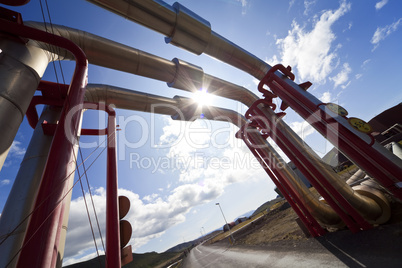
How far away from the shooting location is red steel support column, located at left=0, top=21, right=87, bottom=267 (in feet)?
4.55

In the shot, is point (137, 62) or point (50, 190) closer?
point (50, 190)

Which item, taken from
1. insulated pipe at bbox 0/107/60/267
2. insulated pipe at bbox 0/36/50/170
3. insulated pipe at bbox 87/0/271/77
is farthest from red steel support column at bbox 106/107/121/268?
insulated pipe at bbox 87/0/271/77

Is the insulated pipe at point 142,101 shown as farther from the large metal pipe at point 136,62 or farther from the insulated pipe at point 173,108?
the large metal pipe at point 136,62

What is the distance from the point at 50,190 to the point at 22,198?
91.2 inches

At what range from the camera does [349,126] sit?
15.3ft

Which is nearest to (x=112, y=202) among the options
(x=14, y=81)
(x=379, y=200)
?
(x=14, y=81)

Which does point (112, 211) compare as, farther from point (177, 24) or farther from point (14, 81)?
point (177, 24)

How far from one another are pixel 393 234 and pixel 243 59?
259 inches

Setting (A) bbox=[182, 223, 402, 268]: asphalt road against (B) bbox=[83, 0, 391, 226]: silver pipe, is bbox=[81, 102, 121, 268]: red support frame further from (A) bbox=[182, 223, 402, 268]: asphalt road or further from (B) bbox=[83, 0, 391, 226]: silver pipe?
(A) bbox=[182, 223, 402, 268]: asphalt road

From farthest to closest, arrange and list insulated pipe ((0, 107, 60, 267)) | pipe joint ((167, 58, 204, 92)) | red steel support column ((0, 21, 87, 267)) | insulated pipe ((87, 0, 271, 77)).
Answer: pipe joint ((167, 58, 204, 92)) → insulated pipe ((87, 0, 271, 77)) → insulated pipe ((0, 107, 60, 267)) → red steel support column ((0, 21, 87, 267))

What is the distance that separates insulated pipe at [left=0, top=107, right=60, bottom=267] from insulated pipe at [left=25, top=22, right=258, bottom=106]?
2042 millimetres

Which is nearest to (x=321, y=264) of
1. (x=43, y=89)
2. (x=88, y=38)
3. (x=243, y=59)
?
(x=243, y=59)

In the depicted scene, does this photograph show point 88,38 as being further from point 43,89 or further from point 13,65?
point 13,65

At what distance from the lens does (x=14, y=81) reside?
2338mm
